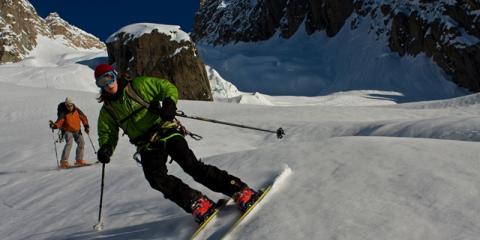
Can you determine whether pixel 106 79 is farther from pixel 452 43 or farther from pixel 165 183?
pixel 452 43

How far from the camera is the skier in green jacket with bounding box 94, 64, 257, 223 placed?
3805mm

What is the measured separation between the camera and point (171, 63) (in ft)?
128

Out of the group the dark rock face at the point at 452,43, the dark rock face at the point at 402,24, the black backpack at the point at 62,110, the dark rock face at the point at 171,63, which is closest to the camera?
the black backpack at the point at 62,110

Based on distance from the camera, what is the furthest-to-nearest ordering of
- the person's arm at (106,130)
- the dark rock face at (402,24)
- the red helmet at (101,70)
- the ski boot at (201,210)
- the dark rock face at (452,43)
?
the dark rock face at (402,24) → the dark rock face at (452,43) → the person's arm at (106,130) → the red helmet at (101,70) → the ski boot at (201,210)

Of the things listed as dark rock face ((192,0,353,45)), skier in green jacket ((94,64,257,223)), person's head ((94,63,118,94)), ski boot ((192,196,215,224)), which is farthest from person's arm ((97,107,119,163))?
dark rock face ((192,0,353,45))

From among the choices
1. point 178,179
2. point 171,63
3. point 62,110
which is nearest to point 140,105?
point 178,179

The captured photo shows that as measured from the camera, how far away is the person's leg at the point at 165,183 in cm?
377

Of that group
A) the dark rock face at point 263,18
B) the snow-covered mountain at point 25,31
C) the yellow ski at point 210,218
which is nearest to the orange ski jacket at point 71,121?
the yellow ski at point 210,218

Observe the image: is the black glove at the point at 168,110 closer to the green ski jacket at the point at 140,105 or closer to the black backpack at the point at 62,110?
the green ski jacket at the point at 140,105

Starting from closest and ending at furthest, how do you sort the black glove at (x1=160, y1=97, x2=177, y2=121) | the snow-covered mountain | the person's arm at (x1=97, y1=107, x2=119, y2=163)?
the black glove at (x1=160, y1=97, x2=177, y2=121)
the person's arm at (x1=97, y1=107, x2=119, y2=163)
the snow-covered mountain

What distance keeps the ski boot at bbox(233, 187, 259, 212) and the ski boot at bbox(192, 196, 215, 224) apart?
211mm

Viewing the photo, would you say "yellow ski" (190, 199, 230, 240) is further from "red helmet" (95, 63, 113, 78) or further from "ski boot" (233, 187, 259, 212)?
"red helmet" (95, 63, 113, 78)

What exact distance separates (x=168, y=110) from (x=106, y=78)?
2.13 feet

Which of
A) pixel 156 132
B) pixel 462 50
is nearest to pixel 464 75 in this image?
pixel 462 50
